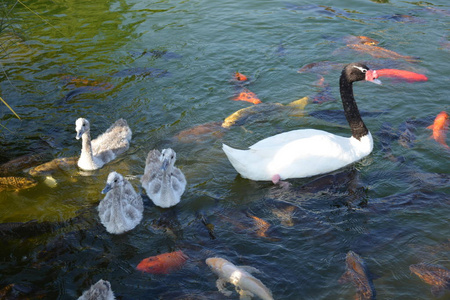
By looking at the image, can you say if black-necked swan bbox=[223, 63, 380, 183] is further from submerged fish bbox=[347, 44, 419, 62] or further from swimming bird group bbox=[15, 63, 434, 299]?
submerged fish bbox=[347, 44, 419, 62]

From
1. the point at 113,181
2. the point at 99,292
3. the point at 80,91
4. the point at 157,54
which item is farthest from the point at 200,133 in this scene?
the point at 99,292

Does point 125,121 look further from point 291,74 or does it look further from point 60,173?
point 291,74

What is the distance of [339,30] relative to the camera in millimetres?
12805

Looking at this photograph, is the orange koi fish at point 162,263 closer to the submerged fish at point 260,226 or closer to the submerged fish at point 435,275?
the submerged fish at point 260,226

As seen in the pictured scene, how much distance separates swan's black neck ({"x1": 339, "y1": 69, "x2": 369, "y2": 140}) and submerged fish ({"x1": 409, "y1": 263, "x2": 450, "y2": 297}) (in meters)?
2.78

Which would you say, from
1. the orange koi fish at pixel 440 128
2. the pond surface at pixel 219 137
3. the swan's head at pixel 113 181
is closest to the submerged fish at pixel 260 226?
the pond surface at pixel 219 137

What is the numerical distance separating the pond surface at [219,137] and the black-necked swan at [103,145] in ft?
0.61

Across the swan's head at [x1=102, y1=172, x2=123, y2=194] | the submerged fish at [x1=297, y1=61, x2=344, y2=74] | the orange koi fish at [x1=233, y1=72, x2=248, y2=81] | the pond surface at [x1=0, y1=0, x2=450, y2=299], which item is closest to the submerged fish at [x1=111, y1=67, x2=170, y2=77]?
the pond surface at [x1=0, y1=0, x2=450, y2=299]

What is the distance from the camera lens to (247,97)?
10039 mm

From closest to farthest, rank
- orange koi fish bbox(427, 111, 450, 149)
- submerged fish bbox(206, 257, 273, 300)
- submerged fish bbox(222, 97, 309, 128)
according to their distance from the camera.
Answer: submerged fish bbox(206, 257, 273, 300)
orange koi fish bbox(427, 111, 450, 149)
submerged fish bbox(222, 97, 309, 128)

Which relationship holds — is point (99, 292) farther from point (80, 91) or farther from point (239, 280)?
point (80, 91)

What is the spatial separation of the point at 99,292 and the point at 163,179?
2173 mm

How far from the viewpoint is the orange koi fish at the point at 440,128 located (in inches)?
329

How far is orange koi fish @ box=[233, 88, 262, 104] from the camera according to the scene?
995 centimetres
